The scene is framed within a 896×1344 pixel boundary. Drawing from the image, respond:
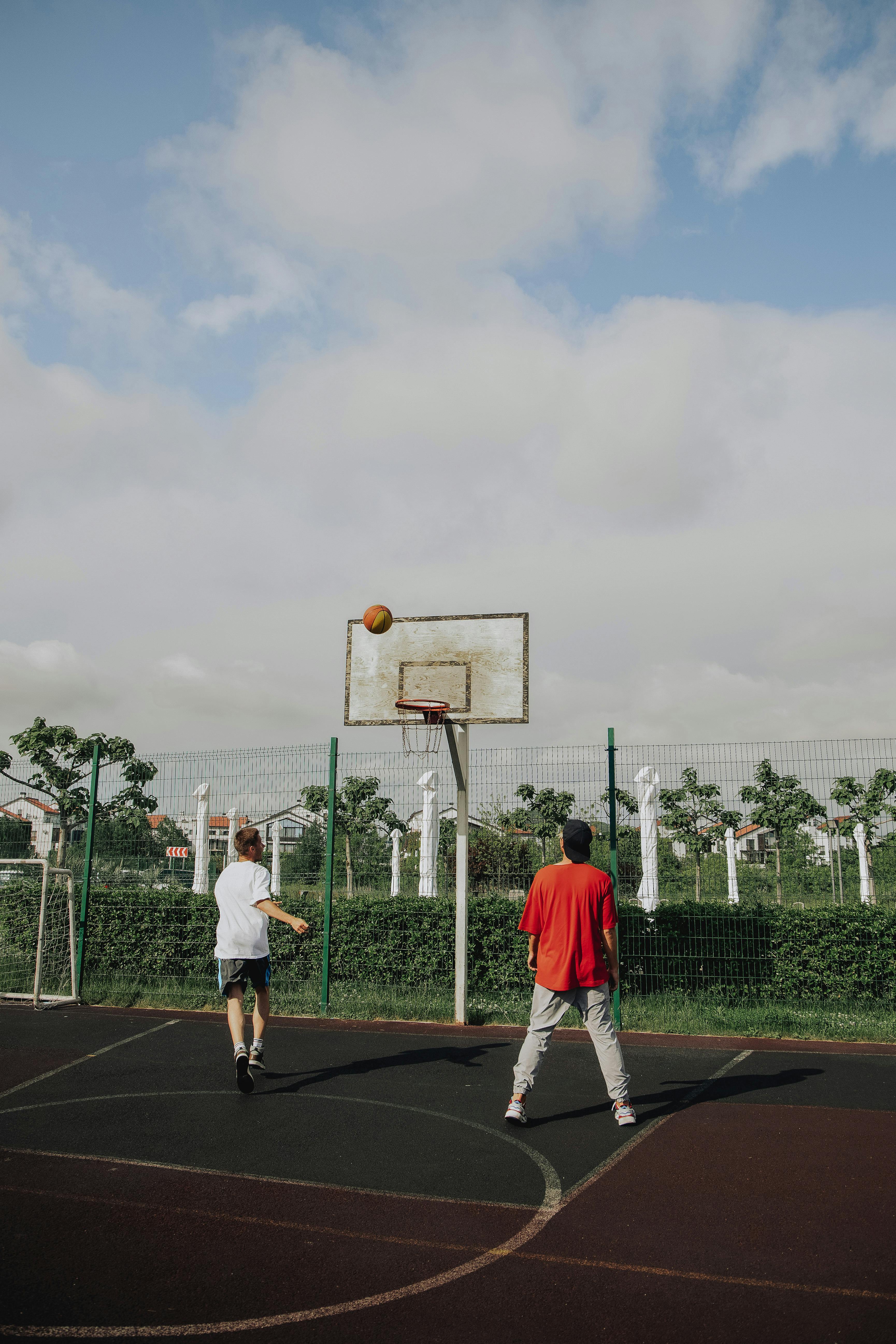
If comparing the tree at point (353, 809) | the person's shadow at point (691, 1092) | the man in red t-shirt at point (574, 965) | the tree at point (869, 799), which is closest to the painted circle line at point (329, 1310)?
the man in red t-shirt at point (574, 965)

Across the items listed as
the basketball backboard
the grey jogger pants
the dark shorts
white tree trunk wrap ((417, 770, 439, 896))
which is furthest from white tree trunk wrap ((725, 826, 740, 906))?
the dark shorts

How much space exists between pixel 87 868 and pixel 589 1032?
737 centimetres

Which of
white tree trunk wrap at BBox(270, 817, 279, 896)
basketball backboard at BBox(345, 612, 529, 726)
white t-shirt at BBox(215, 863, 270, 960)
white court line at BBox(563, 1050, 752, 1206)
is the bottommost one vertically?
white court line at BBox(563, 1050, 752, 1206)

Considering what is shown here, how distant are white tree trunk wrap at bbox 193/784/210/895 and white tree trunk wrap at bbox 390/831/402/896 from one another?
2.32 meters

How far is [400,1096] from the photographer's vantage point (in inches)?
265

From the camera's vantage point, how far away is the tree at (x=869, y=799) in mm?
9016

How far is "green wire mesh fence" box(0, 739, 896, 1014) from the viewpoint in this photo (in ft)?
30.9

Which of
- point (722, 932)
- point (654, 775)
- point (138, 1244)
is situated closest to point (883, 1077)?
point (722, 932)

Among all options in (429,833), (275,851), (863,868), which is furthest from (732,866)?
(275,851)

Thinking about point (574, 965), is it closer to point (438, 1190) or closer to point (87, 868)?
point (438, 1190)

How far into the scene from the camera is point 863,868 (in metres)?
9.46

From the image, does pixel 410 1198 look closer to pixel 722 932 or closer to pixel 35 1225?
pixel 35 1225

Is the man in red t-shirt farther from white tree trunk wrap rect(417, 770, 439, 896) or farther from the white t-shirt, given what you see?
white tree trunk wrap rect(417, 770, 439, 896)

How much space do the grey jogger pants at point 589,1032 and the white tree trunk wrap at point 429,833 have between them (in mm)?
4078
